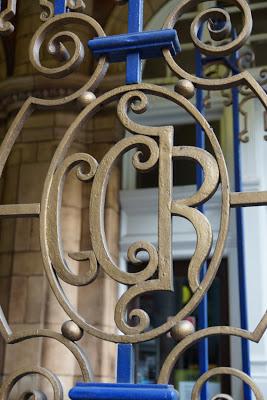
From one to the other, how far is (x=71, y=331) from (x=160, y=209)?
21 centimetres

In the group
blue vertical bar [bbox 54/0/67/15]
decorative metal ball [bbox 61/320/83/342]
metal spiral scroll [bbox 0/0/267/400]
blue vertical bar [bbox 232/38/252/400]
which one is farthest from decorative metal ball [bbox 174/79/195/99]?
blue vertical bar [bbox 232/38/252/400]

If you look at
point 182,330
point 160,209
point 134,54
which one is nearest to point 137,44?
point 134,54

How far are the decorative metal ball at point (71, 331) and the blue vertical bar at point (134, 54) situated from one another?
0.39 m

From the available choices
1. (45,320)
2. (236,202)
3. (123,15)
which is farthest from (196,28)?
(123,15)

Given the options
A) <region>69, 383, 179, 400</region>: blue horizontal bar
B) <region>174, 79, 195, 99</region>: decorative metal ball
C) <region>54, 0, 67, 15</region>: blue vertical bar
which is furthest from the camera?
<region>54, 0, 67, 15</region>: blue vertical bar

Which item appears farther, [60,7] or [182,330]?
[60,7]

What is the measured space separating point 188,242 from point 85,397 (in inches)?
118

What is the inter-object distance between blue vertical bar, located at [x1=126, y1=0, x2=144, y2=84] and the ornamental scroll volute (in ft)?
0.09

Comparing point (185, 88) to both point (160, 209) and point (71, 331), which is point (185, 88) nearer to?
point (160, 209)

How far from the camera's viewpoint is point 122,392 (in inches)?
27.3

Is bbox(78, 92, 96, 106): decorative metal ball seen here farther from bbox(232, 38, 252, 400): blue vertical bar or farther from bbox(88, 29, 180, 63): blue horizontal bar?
bbox(232, 38, 252, 400): blue vertical bar

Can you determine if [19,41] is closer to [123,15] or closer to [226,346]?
[123,15]

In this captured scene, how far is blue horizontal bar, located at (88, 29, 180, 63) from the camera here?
868mm

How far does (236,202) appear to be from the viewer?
78cm
